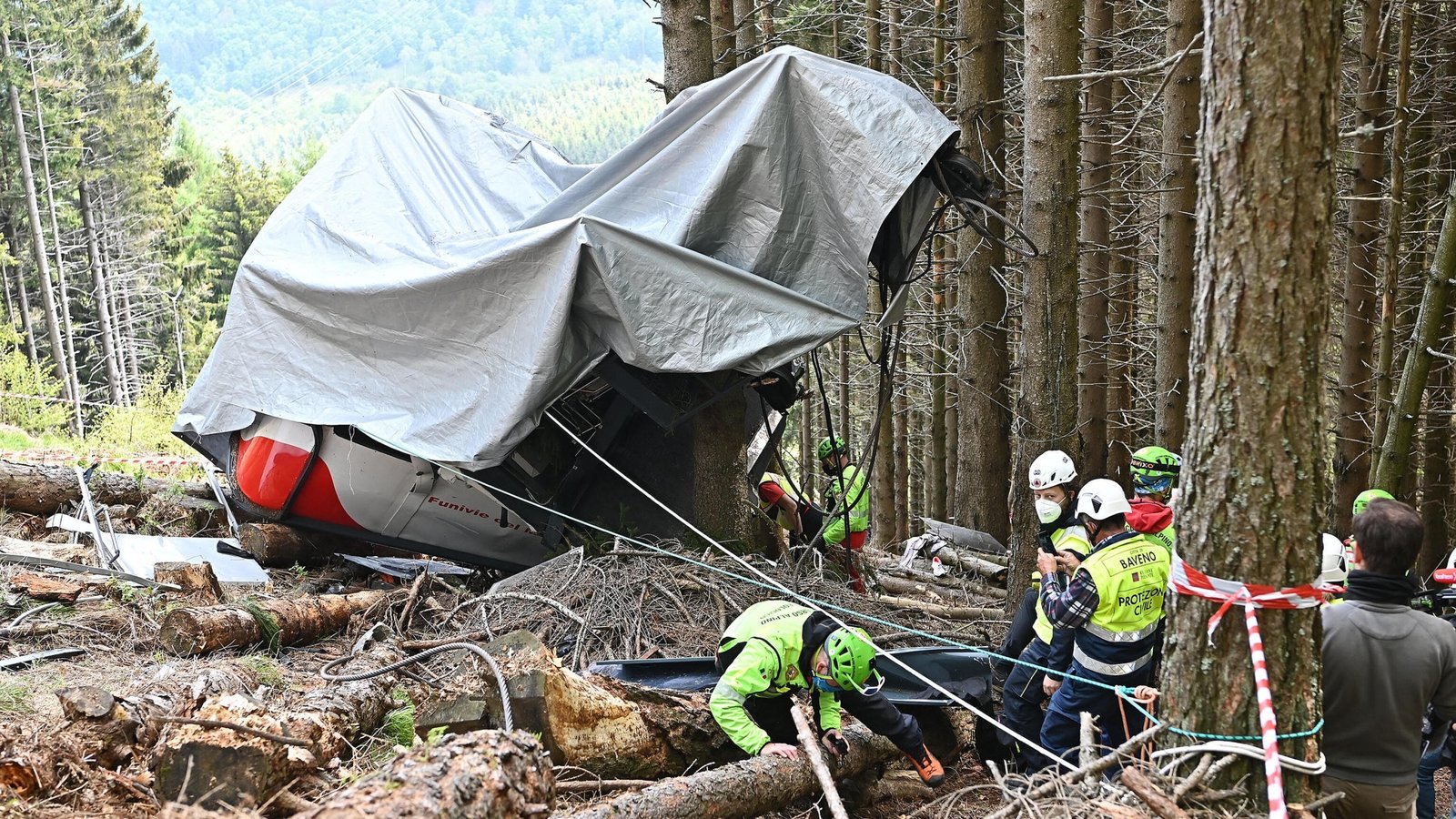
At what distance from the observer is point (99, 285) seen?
106 ft

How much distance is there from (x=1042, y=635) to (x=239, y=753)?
3.39m

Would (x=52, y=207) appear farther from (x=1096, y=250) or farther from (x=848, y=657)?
(x=848, y=657)

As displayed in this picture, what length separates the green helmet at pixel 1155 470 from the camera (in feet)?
17.3

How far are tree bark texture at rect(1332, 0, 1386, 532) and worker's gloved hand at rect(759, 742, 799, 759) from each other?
213 inches

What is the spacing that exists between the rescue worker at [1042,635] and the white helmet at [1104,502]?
316 mm

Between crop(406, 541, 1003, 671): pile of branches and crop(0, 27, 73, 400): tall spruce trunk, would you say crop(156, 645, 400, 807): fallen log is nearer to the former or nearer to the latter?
crop(406, 541, 1003, 671): pile of branches

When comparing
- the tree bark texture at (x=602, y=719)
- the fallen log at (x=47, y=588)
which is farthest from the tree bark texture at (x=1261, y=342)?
the fallen log at (x=47, y=588)

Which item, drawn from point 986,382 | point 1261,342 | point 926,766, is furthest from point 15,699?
point 986,382

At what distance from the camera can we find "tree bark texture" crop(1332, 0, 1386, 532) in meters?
7.65

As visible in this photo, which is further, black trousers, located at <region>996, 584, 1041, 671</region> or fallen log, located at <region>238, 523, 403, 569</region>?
fallen log, located at <region>238, 523, 403, 569</region>

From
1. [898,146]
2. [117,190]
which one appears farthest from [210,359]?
[117,190]

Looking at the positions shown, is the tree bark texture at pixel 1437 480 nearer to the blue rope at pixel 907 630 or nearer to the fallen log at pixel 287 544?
the blue rope at pixel 907 630

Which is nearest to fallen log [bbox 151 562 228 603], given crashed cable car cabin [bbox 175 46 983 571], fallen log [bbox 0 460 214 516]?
crashed cable car cabin [bbox 175 46 983 571]

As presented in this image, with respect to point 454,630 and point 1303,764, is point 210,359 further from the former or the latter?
point 1303,764
